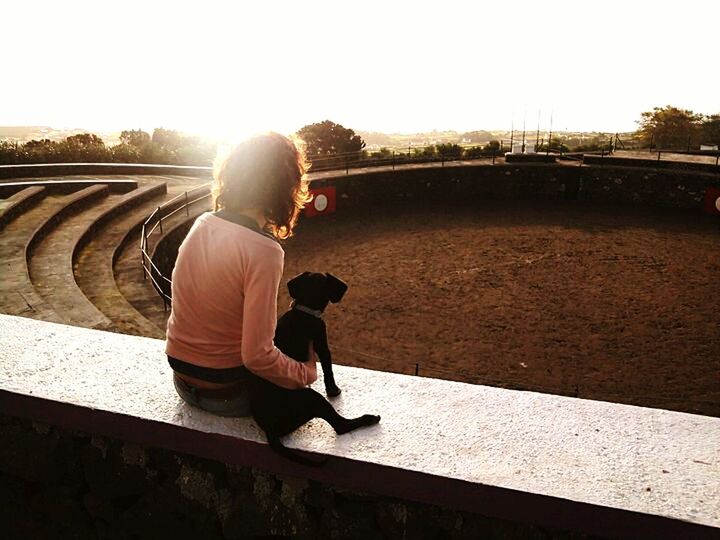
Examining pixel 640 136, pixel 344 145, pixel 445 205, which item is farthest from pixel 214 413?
pixel 640 136

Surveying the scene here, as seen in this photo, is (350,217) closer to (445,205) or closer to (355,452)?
(445,205)

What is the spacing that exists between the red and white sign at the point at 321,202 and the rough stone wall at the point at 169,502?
55.3 feet

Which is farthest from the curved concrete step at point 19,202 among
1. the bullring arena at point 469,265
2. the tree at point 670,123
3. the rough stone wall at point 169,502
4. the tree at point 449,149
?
the tree at point 670,123

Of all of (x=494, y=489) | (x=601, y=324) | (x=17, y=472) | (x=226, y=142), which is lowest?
(x=601, y=324)

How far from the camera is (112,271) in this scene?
1075 centimetres

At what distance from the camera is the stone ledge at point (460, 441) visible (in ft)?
6.31

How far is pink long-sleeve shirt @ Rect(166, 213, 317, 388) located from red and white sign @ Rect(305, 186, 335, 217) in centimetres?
1721

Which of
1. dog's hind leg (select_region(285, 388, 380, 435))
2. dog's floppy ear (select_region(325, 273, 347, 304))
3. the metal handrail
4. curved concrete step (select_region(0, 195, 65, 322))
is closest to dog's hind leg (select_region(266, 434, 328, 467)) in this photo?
dog's hind leg (select_region(285, 388, 380, 435))

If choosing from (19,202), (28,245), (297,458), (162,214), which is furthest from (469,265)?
(297,458)

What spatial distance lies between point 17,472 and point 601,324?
35.4 ft

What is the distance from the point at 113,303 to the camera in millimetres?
8922

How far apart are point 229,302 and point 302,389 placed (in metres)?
0.46

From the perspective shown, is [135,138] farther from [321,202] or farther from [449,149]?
[449,149]

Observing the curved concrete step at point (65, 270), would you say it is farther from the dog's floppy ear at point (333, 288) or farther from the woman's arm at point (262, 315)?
the woman's arm at point (262, 315)
